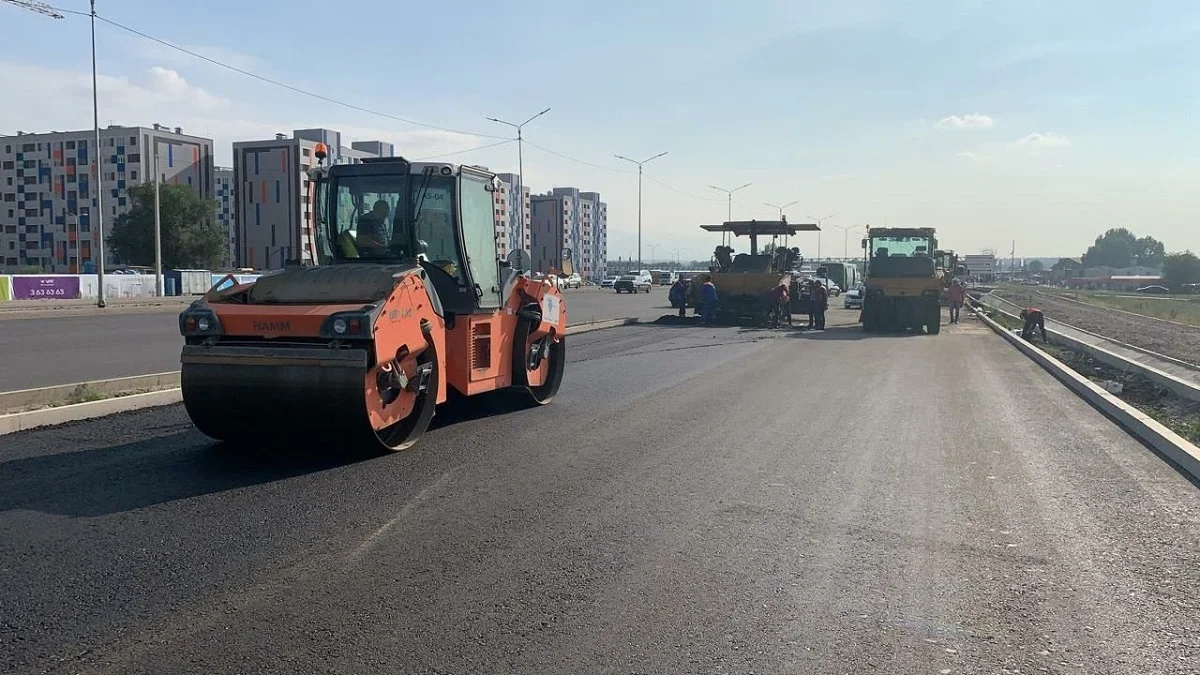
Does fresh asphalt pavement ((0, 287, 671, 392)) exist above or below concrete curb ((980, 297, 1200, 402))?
above

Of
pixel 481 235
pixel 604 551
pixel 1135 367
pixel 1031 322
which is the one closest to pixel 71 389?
pixel 481 235

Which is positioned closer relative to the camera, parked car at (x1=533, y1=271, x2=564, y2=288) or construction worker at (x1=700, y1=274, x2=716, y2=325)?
parked car at (x1=533, y1=271, x2=564, y2=288)

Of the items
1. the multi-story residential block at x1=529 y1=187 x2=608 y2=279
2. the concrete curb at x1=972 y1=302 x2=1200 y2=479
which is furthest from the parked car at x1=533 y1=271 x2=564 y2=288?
the multi-story residential block at x1=529 y1=187 x2=608 y2=279

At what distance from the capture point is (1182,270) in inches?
4469

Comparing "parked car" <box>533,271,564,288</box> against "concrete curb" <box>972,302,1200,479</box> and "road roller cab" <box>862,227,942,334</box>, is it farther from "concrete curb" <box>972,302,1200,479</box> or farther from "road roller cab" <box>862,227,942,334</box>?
"road roller cab" <box>862,227,942,334</box>

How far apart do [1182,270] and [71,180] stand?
406 feet

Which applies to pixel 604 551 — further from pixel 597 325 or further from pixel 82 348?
pixel 597 325

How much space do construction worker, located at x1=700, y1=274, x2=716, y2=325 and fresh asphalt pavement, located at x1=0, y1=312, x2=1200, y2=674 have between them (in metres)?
18.2

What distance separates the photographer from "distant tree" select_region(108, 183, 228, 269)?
3014 inches

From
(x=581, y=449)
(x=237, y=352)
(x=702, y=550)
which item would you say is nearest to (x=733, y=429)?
(x=581, y=449)

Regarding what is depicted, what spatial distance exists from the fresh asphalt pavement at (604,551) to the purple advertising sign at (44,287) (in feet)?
111

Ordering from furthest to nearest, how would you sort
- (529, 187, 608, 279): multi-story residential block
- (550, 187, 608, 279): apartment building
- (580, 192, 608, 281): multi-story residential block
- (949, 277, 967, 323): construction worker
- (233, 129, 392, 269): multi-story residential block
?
1. (580, 192, 608, 281): multi-story residential block
2. (550, 187, 608, 279): apartment building
3. (529, 187, 608, 279): multi-story residential block
4. (233, 129, 392, 269): multi-story residential block
5. (949, 277, 967, 323): construction worker

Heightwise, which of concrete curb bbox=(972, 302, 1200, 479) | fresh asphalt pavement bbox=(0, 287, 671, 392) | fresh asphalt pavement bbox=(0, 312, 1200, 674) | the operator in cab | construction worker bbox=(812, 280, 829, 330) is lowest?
fresh asphalt pavement bbox=(0, 312, 1200, 674)

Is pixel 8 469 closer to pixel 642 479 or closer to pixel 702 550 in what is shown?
pixel 642 479
